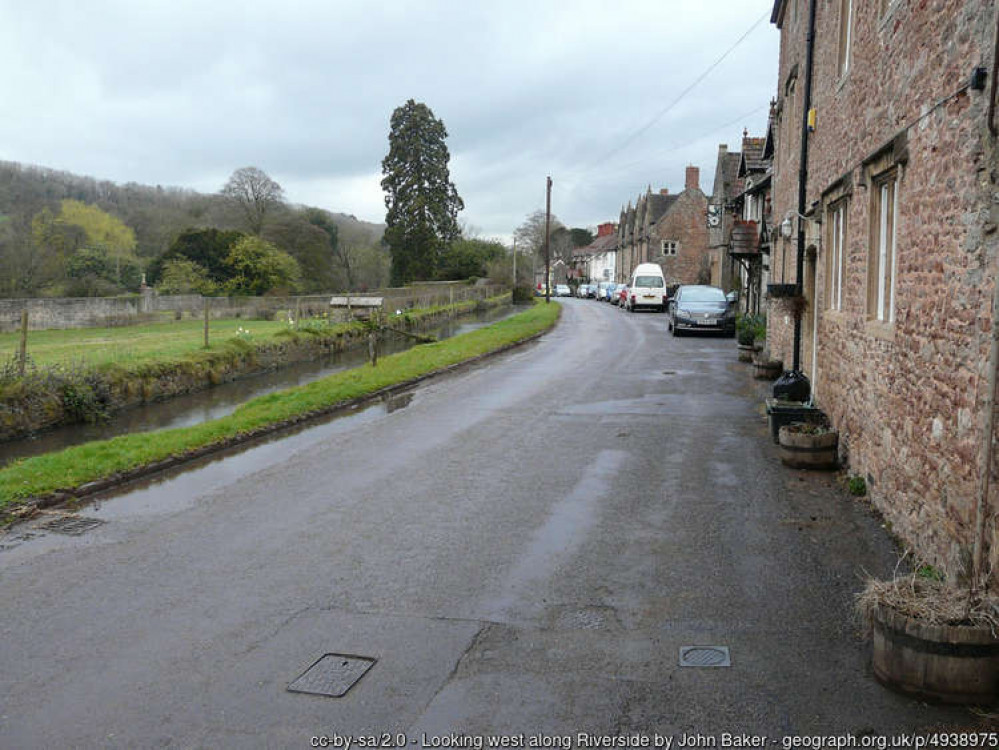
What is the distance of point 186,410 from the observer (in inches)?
663

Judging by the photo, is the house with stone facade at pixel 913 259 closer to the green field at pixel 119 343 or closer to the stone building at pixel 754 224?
the stone building at pixel 754 224

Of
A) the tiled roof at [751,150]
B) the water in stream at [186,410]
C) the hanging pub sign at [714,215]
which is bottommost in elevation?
the water in stream at [186,410]

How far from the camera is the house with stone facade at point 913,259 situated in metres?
5.02

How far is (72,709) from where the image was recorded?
13.8ft

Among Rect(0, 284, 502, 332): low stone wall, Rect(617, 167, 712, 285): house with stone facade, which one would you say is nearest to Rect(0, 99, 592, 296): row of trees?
Rect(0, 284, 502, 332): low stone wall

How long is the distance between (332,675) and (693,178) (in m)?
68.5

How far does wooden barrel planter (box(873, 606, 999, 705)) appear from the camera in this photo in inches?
156

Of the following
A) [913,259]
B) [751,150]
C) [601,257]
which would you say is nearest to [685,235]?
[601,257]

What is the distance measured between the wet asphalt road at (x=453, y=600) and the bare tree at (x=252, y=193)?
199 ft

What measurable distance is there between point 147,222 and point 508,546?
220 ft

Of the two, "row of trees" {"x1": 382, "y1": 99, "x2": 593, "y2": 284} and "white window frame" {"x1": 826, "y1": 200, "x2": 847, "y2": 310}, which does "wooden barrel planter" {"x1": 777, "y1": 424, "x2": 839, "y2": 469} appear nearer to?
"white window frame" {"x1": 826, "y1": 200, "x2": 847, "y2": 310}

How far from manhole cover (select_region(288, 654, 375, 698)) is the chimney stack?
67.3 m

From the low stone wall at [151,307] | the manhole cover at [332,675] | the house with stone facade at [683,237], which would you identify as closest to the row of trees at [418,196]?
the low stone wall at [151,307]

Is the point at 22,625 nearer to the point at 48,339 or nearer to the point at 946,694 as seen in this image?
the point at 946,694
